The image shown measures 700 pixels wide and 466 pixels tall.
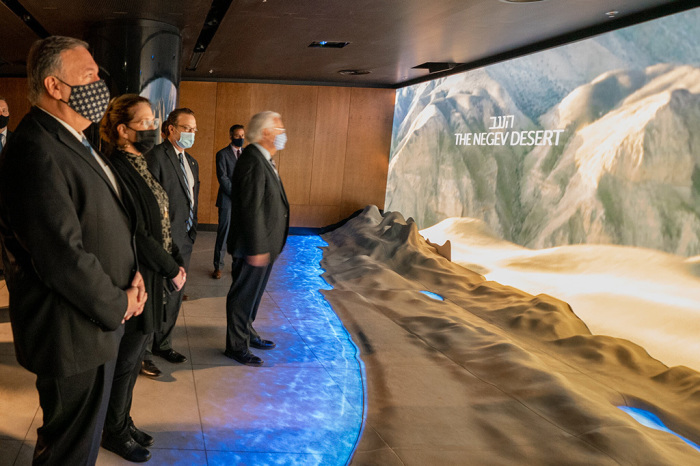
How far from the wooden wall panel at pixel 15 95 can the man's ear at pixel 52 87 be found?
10.9 m

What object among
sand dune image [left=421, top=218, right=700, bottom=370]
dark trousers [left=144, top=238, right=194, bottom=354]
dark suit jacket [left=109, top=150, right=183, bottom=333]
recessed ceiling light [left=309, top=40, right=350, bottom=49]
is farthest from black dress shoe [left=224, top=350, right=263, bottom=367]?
recessed ceiling light [left=309, top=40, right=350, bottom=49]

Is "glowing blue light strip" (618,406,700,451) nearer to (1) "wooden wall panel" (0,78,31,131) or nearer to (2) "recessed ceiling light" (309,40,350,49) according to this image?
(2) "recessed ceiling light" (309,40,350,49)

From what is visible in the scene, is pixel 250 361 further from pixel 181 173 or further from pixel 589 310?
pixel 589 310

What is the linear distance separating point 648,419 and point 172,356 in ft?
9.79

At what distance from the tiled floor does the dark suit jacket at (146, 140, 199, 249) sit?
902 mm

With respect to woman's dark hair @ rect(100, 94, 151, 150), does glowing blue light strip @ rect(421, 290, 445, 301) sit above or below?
below

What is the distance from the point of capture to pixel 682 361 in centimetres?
394

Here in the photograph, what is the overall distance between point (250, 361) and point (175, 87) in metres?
3.36

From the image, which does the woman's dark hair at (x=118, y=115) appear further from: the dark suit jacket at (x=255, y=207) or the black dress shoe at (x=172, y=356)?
the black dress shoe at (x=172, y=356)

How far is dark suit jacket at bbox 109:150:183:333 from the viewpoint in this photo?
2406 millimetres

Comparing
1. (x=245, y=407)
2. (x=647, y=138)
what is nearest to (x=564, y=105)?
(x=647, y=138)

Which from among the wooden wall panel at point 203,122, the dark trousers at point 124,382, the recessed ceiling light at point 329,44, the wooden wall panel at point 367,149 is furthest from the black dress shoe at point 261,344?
the wooden wall panel at point 367,149

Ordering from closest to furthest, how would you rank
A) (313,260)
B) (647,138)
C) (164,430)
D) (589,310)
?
(164,430) < (647,138) < (589,310) < (313,260)

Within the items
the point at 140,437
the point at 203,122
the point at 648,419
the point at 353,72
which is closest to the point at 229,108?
the point at 203,122
